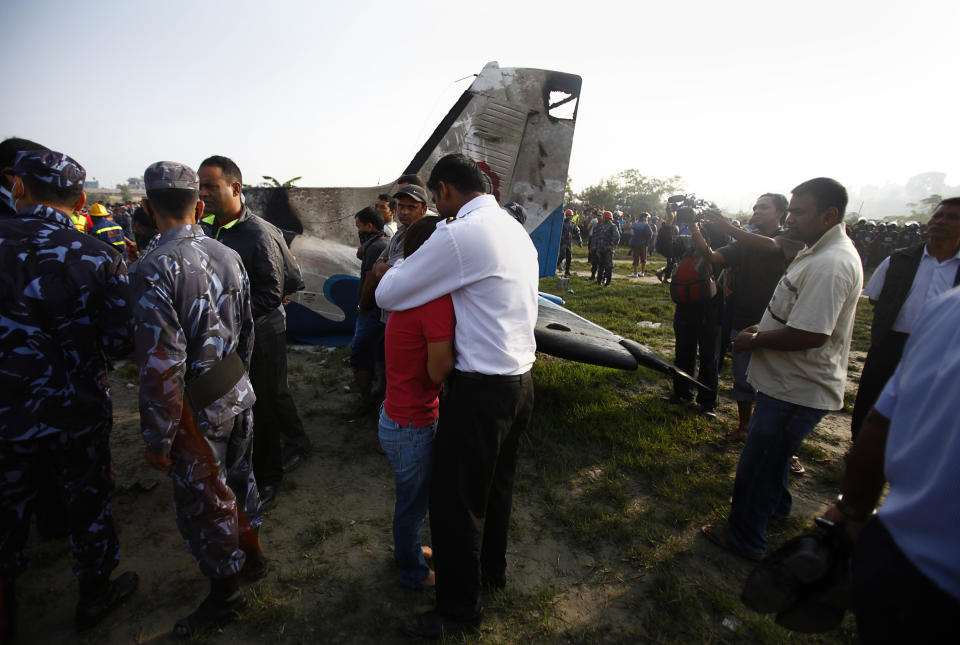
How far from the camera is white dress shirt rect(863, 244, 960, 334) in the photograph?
9.80 ft

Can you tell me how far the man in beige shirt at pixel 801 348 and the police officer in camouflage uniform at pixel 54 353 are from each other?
331 centimetres

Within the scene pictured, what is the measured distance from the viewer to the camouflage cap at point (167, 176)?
1917 millimetres

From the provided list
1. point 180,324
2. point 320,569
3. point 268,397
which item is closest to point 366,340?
point 268,397

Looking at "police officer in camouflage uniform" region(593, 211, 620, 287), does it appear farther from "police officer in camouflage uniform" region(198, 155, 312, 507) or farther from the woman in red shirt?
the woman in red shirt

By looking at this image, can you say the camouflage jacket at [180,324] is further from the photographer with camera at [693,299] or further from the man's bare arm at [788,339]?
the photographer with camera at [693,299]

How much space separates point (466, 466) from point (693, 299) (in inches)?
134

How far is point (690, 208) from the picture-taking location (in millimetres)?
4262

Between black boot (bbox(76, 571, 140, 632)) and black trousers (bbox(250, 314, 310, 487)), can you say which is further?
black trousers (bbox(250, 314, 310, 487))

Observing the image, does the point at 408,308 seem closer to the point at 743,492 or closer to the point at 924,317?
the point at 924,317

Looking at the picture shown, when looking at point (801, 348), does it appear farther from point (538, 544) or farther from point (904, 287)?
point (538, 544)

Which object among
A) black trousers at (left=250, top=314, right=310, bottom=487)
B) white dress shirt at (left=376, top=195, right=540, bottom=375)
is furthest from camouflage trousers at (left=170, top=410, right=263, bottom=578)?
white dress shirt at (left=376, top=195, right=540, bottom=375)

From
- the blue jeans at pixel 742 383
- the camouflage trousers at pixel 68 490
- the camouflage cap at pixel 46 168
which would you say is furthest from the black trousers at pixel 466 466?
the blue jeans at pixel 742 383

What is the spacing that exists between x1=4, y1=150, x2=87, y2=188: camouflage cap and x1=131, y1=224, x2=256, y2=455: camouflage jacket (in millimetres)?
476

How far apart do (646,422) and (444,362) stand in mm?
3205
